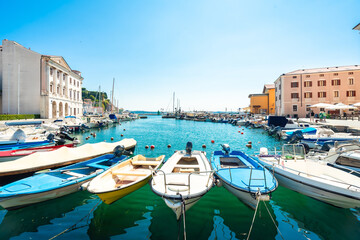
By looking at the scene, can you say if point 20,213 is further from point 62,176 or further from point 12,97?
point 12,97

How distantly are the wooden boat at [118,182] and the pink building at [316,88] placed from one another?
45.5 meters

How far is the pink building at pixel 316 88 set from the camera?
3991cm

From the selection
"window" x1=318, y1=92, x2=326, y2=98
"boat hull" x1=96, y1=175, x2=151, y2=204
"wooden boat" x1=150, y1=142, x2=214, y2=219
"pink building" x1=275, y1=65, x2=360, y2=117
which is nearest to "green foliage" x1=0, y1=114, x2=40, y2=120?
"boat hull" x1=96, y1=175, x2=151, y2=204

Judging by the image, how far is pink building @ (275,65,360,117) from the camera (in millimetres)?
39906

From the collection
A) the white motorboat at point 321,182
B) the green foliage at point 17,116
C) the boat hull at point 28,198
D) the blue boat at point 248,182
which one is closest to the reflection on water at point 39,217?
the boat hull at point 28,198

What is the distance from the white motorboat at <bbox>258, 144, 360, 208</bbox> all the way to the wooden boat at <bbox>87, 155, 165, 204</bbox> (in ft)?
16.6

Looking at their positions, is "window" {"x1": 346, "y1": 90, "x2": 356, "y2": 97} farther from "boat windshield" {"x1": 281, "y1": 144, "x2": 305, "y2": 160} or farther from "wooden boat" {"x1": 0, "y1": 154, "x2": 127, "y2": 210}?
"wooden boat" {"x1": 0, "y1": 154, "x2": 127, "y2": 210}

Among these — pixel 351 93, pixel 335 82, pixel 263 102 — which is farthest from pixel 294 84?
pixel 263 102

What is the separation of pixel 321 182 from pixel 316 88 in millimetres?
45739

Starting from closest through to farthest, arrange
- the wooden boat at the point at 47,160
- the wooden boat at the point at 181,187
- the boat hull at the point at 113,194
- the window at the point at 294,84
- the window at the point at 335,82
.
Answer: the wooden boat at the point at 181,187, the boat hull at the point at 113,194, the wooden boat at the point at 47,160, the window at the point at 335,82, the window at the point at 294,84

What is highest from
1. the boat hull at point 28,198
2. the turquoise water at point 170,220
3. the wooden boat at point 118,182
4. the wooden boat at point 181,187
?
the wooden boat at point 181,187

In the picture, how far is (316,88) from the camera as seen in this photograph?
4191cm

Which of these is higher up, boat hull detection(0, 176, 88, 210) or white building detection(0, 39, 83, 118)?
white building detection(0, 39, 83, 118)

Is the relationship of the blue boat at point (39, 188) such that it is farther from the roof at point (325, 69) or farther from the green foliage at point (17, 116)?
the roof at point (325, 69)
